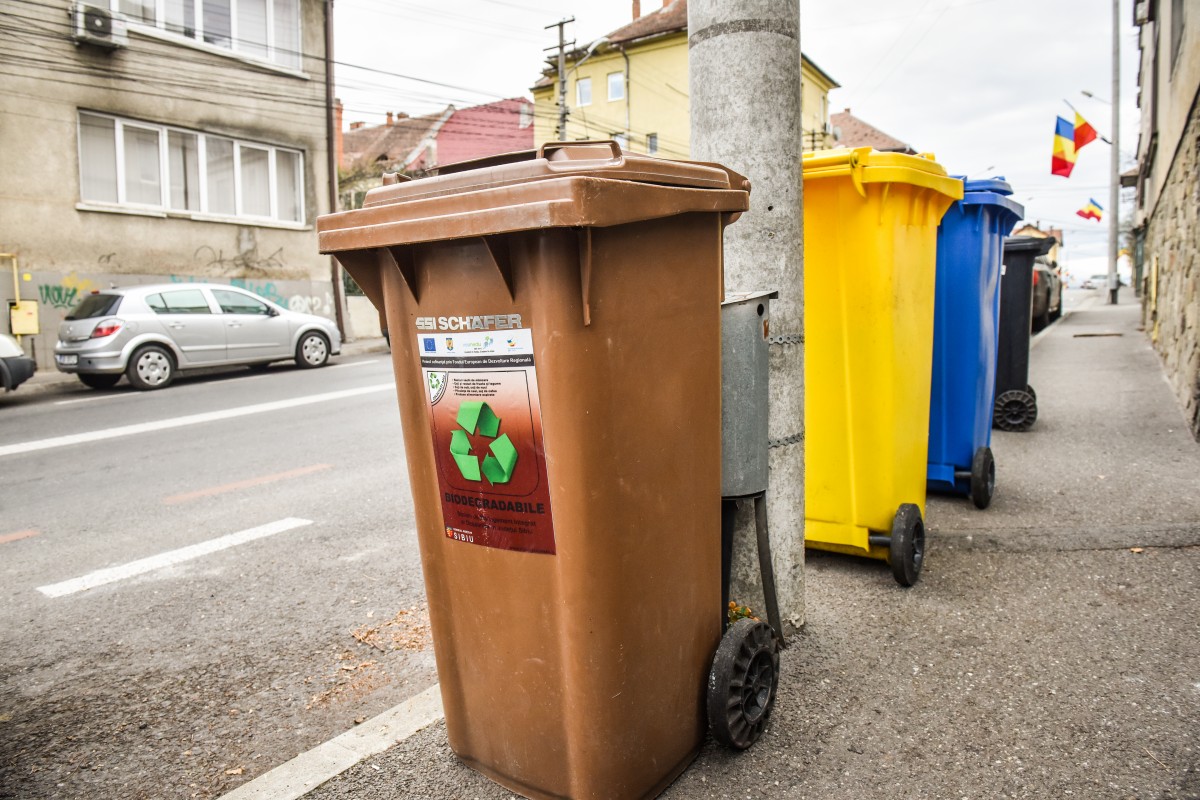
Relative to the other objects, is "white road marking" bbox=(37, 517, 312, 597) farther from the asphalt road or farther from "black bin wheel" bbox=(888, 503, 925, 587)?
"black bin wheel" bbox=(888, 503, 925, 587)

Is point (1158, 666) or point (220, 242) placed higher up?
point (220, 242)

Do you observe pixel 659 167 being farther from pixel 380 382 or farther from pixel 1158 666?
pixel 380 382

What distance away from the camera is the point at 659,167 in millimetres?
2047

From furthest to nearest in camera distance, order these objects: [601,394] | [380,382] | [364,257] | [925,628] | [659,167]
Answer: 1. [380,382]
2. [925,628]
3. [364,257]
4. [659,167]
5. [601,394]

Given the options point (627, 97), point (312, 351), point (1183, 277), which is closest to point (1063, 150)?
point (1183, 277)

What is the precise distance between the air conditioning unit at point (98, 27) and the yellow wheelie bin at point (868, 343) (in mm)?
15759

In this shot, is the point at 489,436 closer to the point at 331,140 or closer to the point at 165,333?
the point at 165,333

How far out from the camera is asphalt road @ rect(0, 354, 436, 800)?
2.60m

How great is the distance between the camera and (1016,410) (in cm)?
684

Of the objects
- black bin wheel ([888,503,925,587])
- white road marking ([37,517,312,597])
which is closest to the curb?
black bin wheel ([888,503,925,587])

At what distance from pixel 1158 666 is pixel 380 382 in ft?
33.7

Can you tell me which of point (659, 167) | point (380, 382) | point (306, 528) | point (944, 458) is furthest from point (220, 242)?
point (659, 167)

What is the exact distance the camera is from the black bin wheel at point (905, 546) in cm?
348

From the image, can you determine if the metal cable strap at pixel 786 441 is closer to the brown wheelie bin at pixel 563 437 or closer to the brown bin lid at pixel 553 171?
the brown wheelie bin at pixel 563 437
